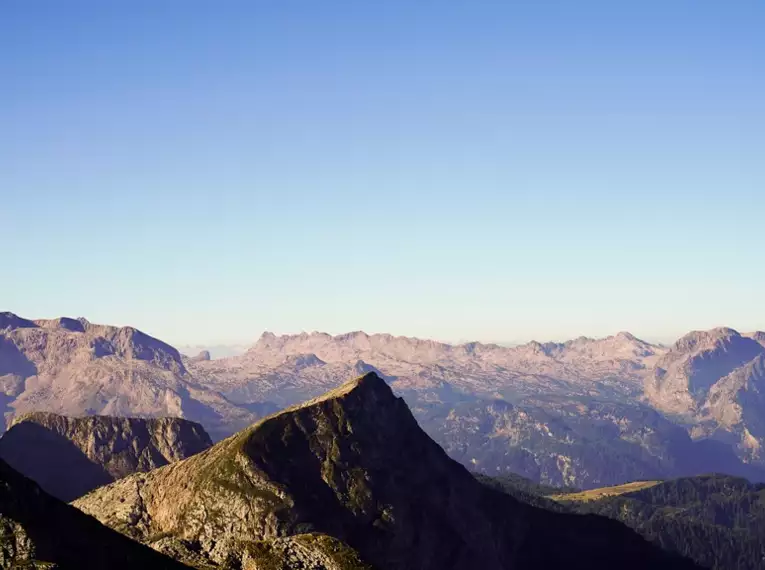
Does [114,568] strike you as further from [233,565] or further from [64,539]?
[233,565]

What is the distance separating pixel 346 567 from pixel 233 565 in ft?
168

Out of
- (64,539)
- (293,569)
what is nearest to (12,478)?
(64,539)

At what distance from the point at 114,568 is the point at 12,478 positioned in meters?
16.8

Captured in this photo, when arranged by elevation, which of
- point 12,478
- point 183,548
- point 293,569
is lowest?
point 183,548

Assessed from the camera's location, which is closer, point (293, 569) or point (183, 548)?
point (293, 569)

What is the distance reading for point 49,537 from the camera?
354 ft

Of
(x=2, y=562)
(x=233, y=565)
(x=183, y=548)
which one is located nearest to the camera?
(x=2, y=562)

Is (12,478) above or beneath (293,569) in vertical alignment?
above

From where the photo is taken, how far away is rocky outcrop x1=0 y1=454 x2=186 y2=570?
340 ft

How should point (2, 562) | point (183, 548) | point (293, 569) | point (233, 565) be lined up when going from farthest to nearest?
point (183, 548) → point (233, 565) → point (293, 569) → point (2, 562)

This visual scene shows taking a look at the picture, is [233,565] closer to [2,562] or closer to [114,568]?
[114,568]

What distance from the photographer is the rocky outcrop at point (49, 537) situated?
104 m

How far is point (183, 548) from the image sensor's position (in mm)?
199750

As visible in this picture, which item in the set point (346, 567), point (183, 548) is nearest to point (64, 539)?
point (346, 567)
